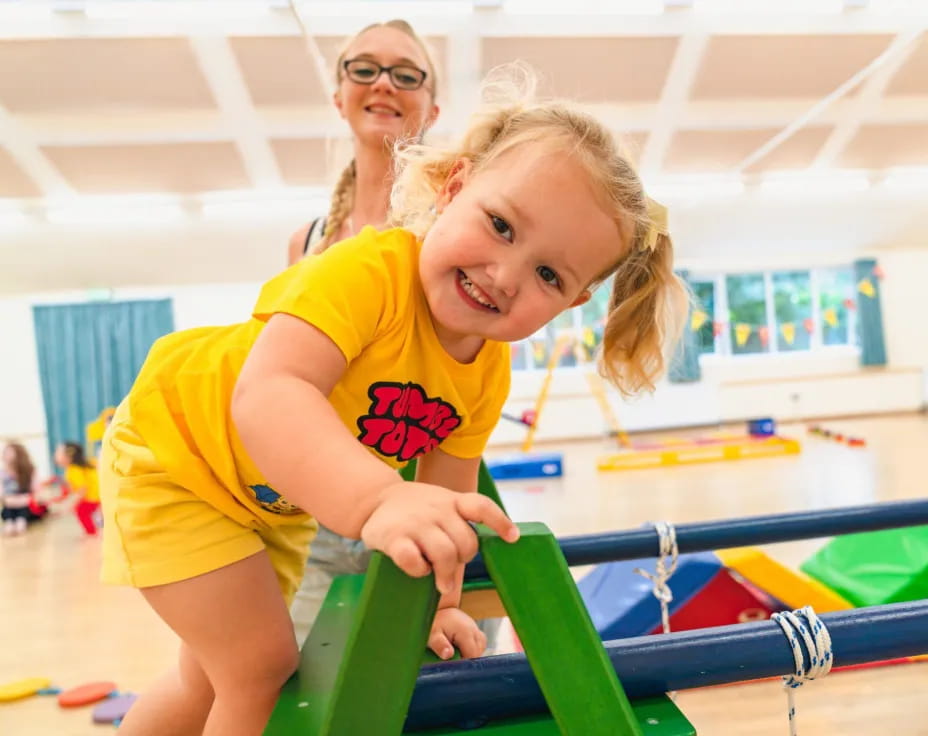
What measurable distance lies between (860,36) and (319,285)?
5.66 metres

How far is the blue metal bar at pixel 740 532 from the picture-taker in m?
1.30

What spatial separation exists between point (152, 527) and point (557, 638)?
0.57 m

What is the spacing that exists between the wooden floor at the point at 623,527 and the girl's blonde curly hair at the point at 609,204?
3.72 feet

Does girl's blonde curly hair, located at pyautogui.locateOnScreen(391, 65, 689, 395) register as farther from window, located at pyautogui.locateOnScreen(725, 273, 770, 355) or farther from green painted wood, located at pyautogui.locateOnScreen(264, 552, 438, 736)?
window, located at pyautogui.locateOnScreen(725, 273, 770, 355)

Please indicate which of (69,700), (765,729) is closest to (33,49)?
(69,700)

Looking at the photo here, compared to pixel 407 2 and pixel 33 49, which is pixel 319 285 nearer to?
pixel 407 2

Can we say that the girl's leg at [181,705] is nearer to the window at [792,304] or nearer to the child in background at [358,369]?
the child in background at [358,369]

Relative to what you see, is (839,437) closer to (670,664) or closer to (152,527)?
(670,664)

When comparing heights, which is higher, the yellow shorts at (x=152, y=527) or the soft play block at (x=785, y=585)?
the yellow shorts at (x=152, y=527)

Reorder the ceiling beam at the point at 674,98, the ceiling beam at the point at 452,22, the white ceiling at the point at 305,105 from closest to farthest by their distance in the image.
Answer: the ceiling beam at the point at 452,22 < the white ceiling at the point at 305,105 < the ceiling beam at the point at 674,98

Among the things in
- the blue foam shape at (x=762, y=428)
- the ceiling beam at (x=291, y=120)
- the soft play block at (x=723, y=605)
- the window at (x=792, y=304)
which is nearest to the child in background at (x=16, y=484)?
the ceiling beam at (x=291, y=120)

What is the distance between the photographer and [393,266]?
2.81 ft

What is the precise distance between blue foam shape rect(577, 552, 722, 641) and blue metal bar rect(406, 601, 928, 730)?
1.37m

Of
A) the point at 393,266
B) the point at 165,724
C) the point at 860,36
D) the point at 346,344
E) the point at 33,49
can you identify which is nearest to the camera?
the point at 346,344
